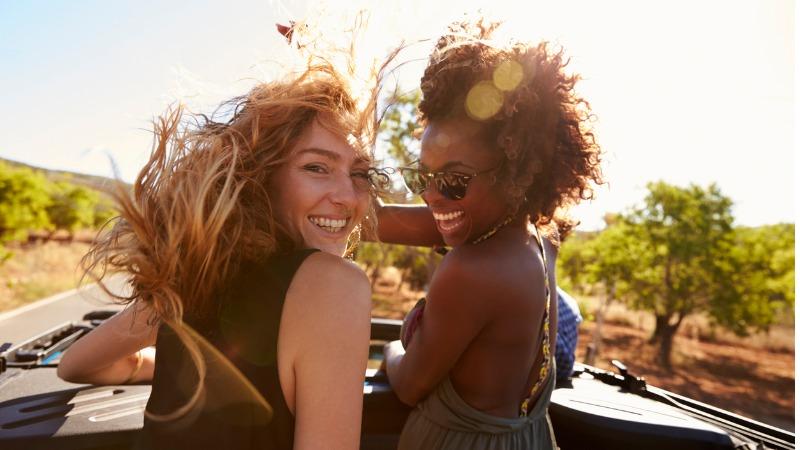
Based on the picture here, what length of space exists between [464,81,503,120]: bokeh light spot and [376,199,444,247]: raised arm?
34.8 inches

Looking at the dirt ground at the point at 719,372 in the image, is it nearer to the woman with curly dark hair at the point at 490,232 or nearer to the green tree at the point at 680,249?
the green tree at the point at 680,249

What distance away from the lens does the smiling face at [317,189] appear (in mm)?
1418

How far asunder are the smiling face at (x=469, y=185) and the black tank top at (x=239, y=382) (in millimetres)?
778

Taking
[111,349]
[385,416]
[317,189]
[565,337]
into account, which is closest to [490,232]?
[317,189]

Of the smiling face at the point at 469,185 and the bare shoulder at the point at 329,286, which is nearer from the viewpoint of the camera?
the bare shoulder at the point at 329,286

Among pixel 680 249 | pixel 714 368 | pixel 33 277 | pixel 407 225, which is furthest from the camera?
pixel 33 277

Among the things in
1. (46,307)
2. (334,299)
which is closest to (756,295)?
(334,299)

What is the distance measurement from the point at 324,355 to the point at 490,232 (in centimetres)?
88

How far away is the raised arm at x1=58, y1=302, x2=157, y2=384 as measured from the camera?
162 cm

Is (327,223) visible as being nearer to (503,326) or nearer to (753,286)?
(503,326)

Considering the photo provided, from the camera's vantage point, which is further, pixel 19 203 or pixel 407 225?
pixel 19 203

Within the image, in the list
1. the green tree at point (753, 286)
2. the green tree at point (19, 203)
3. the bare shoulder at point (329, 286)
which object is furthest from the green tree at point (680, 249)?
the green tree at point (19, 203)

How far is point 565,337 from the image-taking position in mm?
2234

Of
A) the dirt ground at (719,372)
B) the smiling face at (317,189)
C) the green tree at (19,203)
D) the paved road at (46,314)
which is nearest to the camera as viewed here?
the smiling face at (317,189)
